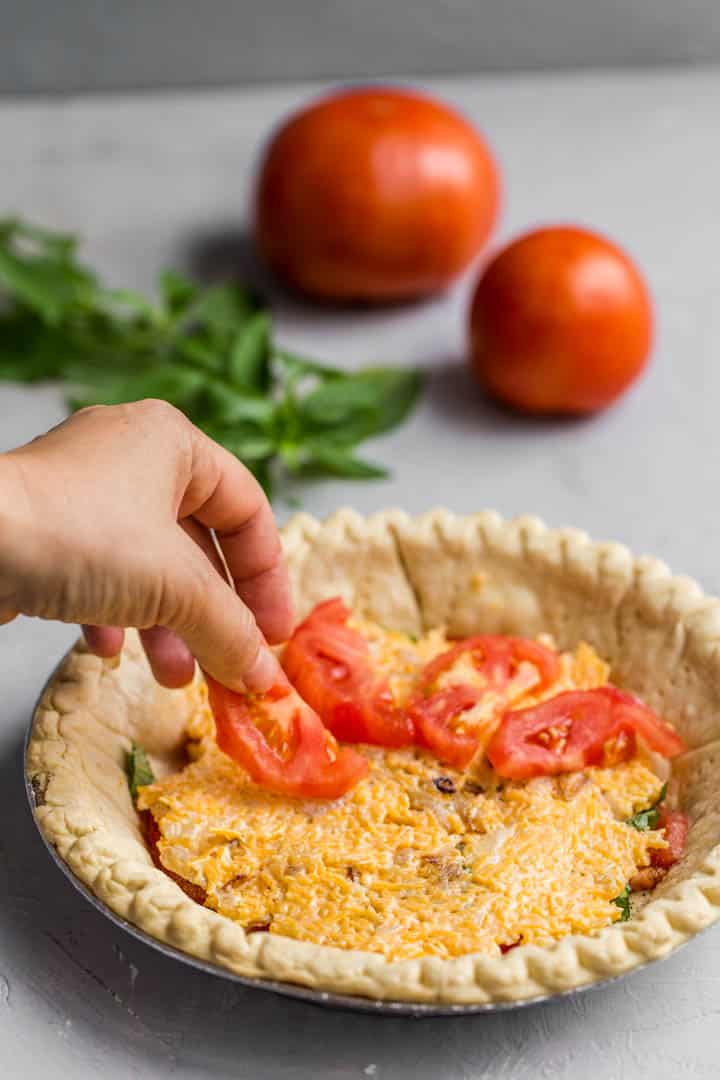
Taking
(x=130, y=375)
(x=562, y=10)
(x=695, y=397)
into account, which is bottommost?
(x=130, y=375)

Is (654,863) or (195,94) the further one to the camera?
(195,94)

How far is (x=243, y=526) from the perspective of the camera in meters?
2.55

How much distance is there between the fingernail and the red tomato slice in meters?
0.65

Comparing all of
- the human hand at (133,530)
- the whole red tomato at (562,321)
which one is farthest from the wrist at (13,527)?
the whole red tomato at (562,321)

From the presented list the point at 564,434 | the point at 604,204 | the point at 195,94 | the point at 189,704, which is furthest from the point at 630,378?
the point at 195,94

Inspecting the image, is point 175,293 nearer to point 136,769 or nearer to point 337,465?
point 337,465

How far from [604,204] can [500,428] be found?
1.23 metres

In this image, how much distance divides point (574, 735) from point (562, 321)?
1460mm

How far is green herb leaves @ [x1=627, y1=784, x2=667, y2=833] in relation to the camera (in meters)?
2.53

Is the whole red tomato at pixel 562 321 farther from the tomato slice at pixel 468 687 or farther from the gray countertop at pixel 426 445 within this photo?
the tomato slice at pixel 468 687

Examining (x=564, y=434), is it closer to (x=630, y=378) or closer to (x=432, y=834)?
(x=630, y=378)

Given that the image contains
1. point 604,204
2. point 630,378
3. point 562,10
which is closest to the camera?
point 630,378

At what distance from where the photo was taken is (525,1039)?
7.76 ft

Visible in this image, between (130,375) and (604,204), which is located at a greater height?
(604,204)
